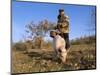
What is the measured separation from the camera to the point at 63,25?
2.86 meters

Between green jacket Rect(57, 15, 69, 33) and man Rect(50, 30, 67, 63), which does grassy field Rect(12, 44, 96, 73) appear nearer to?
man Rect(50, 30, 67, 63)

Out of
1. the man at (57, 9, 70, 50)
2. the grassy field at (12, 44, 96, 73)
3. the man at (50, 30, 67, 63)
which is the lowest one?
the grassy field at (12, 44, 96, 73)

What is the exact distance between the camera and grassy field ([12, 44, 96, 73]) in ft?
8.80

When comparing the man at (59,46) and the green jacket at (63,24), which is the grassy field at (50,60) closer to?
the man at (59,46)

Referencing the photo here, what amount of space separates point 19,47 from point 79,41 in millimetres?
721

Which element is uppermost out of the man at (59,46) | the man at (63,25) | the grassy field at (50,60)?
the man at (63,25)

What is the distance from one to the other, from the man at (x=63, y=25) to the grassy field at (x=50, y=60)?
0.44ft

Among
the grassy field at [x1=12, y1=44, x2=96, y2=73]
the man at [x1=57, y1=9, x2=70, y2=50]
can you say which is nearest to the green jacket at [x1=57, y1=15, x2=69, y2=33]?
the man at [x1=57, y1=9, x2=70, y2=50]

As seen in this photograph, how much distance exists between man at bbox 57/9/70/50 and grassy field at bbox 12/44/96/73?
14 centimetres

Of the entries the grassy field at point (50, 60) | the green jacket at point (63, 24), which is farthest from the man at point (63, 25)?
the grassy field at point (50, 60)

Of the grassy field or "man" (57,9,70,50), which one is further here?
"man" (57,9,70,50)

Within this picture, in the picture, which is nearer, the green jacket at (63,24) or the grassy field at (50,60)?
the grassy field at (50,60)

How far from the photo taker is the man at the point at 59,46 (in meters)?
2.82

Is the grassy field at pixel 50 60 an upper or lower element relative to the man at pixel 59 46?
lower
